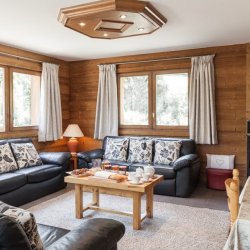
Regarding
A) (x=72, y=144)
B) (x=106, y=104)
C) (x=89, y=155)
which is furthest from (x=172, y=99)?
(x=72, y=144)

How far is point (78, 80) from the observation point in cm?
611

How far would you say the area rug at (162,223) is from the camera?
107 inches

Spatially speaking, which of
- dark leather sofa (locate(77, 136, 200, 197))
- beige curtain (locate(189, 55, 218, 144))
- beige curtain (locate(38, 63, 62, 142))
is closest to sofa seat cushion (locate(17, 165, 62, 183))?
beige curtain (locate(38, 63, 62, 142))

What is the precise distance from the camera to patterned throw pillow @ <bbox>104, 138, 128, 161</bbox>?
199 inches

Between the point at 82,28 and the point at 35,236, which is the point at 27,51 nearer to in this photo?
the point at 82,28

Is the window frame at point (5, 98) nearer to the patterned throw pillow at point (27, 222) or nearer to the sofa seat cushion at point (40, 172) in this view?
the sofa seat cushion at point (40, 172)

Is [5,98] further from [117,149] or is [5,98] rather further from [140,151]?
[140,151]

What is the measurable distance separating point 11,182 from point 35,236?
2.40 meters

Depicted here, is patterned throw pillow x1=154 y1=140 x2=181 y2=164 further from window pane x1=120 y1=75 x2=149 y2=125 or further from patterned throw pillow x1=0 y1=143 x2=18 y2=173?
patterned throw pillow x1=0 y1=143 x2=18 y2=173

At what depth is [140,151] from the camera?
16.1 feet

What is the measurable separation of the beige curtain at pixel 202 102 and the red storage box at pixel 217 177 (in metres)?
0.51

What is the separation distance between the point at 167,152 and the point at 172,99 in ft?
3.62

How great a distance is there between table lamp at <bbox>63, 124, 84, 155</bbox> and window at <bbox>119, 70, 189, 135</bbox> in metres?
0.90

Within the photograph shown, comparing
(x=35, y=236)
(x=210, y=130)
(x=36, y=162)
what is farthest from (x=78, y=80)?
(x=35, y=236)
